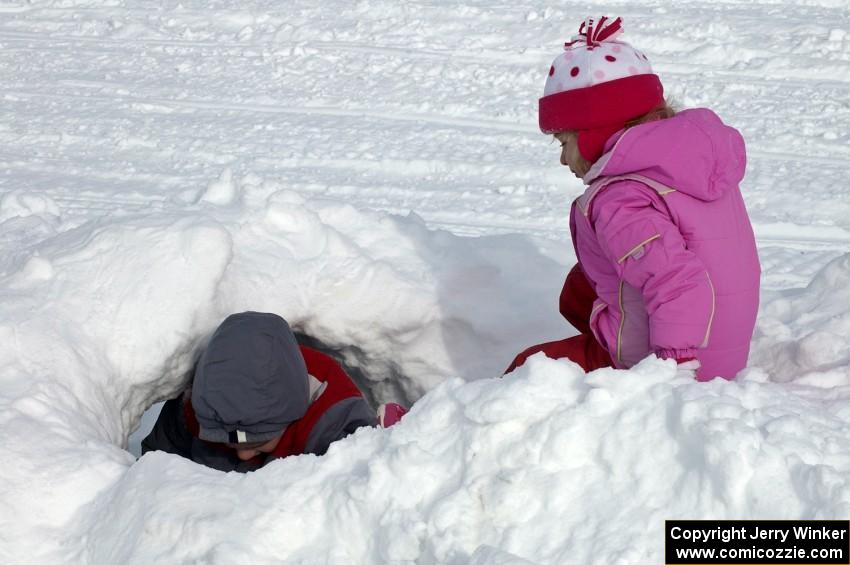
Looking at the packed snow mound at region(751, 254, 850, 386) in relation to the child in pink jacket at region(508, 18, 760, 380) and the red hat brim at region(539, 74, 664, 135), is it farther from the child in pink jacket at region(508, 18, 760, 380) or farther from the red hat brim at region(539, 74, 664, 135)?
the red hat brim at region(539, 74, 664, 135)

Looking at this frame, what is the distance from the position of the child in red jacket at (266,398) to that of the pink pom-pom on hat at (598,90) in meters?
0.78

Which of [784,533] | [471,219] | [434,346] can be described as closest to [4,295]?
[434,346]

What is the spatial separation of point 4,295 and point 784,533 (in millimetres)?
1854

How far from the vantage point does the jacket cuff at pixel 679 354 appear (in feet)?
7.20

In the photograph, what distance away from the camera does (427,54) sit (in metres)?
6.97

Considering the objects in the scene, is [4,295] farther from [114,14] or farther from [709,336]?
[114,14]

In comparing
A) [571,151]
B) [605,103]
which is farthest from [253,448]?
[605,103]

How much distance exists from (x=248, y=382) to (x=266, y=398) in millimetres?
60

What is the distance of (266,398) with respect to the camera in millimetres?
2520

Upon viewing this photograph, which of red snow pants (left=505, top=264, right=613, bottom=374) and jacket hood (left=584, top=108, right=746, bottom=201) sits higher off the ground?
jacket hood (left=584, top=108, right=746, bottom=201)

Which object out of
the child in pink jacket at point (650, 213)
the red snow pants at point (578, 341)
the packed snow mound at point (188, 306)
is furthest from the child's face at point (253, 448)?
the child in pink jacket at point (650, 213)

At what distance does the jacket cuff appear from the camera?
7.20 feet

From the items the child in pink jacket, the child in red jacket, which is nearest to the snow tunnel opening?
the child in red jacket

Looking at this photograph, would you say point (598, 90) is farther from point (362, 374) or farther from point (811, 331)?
point (362, 374)
